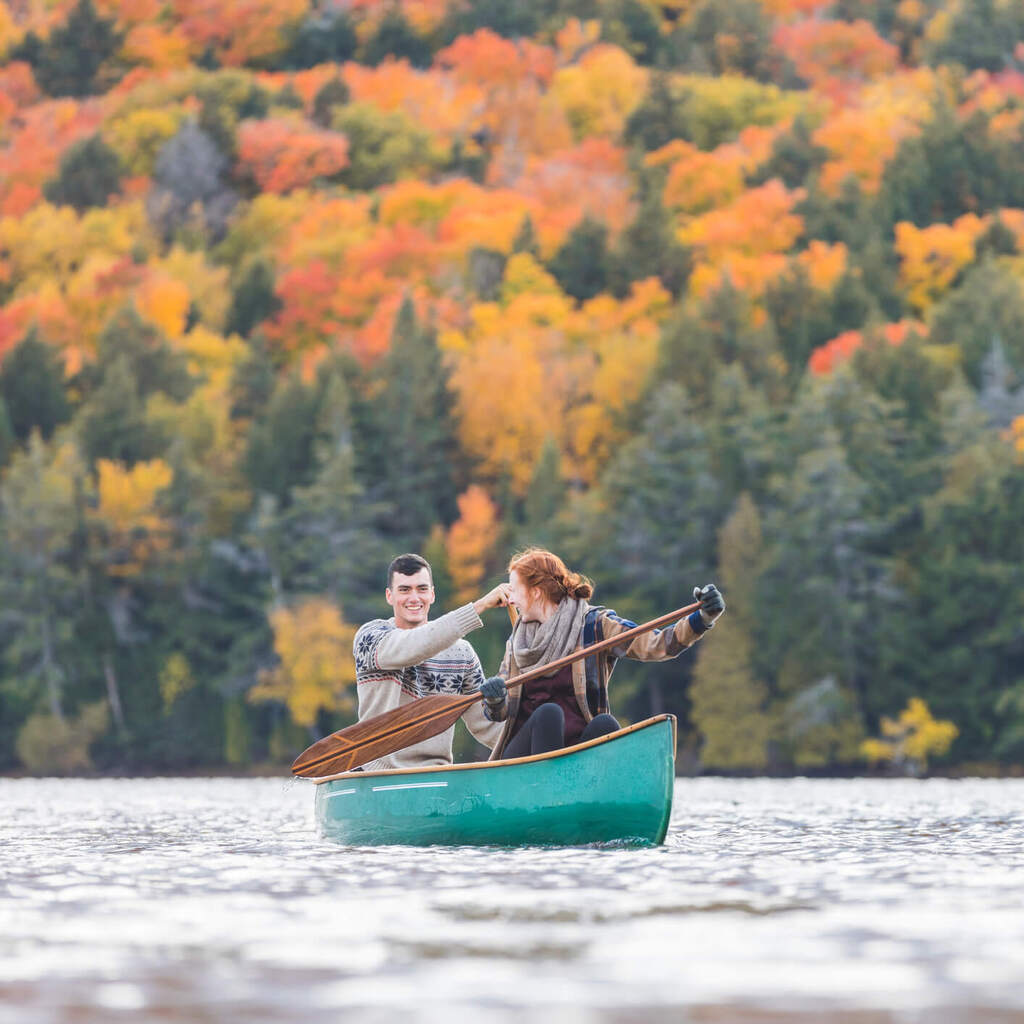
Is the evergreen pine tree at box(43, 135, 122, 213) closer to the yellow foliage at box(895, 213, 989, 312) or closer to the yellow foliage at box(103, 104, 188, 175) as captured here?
the yellow foliage at box(103, 104, 188, 175)

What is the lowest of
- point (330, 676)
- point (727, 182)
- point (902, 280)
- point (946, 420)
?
point (330, 676)

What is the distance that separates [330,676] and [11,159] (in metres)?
73.5

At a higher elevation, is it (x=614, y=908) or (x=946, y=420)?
(x=946, y=420)

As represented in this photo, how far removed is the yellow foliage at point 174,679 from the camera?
73312mm

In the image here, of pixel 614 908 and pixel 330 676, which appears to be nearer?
pixel 614 908

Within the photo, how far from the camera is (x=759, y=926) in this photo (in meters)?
9.50

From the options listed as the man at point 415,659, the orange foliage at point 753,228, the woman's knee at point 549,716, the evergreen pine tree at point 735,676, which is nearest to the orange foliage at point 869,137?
the orange foliage at point 753,228

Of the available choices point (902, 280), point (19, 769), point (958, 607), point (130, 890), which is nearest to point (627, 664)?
point (958, 607)

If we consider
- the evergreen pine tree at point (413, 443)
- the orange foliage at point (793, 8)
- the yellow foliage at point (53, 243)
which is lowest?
the evergreen pine tree at point (413, 443)

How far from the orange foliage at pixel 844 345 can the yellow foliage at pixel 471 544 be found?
42.3ft

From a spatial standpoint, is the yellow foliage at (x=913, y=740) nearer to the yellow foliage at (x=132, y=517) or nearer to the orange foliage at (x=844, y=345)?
the orange foliage at (x=844, y=345)

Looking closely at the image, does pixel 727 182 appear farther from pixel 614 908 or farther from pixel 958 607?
pixel 614 908

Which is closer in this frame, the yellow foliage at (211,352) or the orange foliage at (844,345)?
the orange foliage at (844,345)

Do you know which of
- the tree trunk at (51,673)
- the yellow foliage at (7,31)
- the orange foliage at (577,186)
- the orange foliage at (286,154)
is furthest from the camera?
the yellow foliage at (7,31)
